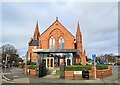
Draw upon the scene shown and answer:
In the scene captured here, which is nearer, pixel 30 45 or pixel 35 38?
pixel 30 45

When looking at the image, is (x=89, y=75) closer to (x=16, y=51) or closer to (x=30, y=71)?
(x=30, y=71)

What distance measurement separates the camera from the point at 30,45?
70062mm

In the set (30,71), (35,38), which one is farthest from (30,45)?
→ (30,71)

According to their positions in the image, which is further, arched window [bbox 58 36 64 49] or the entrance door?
arched window [bbox 58 36 64 49]

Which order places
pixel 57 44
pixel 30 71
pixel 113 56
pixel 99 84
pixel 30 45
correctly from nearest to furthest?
pixel 99 84, pixel 30 71, pixel 57 44, pixel 30 45, pixel 113 56

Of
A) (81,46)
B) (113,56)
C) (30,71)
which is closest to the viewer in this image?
(30,71)

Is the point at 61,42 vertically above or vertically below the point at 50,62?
above

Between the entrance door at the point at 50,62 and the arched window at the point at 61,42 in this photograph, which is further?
the arched window at the point at 61,42

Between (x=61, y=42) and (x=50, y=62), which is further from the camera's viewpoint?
(x=61, y=42)

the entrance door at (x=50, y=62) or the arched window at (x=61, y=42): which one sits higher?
the arched window at (x=61, y=42)

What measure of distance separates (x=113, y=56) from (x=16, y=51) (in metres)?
70.3

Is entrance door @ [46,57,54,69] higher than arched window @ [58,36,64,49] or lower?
lower

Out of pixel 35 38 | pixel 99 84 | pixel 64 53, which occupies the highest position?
pixel 35 38

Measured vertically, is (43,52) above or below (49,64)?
above
